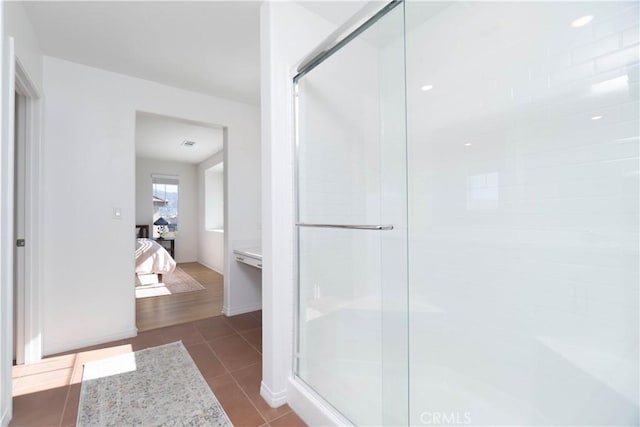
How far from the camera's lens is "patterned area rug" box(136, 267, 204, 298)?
13.7 feet

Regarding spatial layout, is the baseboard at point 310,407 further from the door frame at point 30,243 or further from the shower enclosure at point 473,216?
the door frame at point 30,243

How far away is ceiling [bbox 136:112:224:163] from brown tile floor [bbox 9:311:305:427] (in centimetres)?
217

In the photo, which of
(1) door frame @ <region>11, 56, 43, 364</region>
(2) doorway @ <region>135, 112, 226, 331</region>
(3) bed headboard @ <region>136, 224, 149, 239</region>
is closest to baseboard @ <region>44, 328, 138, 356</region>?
(1) door frame @ <region>11, 56, 43, 364</region>

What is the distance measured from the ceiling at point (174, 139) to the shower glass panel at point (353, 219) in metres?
1.91

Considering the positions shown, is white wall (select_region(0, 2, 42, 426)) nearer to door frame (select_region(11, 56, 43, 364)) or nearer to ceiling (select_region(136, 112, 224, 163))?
door frame (select_region(11, 56, 43, 364))

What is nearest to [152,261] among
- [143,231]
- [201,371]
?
[143,231]

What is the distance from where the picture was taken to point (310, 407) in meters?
1.58

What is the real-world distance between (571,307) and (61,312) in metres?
3.57

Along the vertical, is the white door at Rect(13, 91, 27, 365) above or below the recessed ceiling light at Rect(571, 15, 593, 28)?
below

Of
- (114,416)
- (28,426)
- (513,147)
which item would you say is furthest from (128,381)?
(513,147)

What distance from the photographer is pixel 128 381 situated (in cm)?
196

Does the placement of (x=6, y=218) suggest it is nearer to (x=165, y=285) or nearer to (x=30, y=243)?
(x=30, y=243)

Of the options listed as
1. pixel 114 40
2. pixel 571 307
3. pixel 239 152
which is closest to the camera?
pixel 571 307

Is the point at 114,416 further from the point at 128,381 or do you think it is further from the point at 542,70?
the point at 542,70
